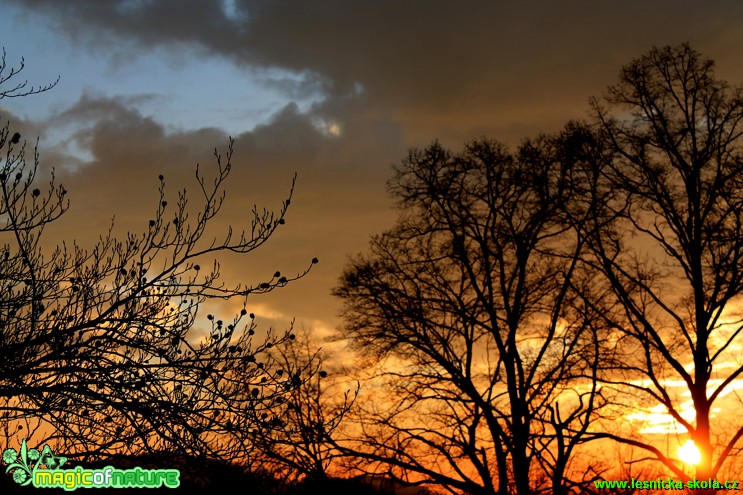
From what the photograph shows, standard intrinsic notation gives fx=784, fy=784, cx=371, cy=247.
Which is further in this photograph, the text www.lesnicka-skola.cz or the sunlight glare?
the sunlight glare

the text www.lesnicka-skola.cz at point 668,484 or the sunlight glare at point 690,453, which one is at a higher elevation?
the sunlight glare at point 690,453

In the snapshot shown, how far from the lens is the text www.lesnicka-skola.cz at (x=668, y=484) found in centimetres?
1402

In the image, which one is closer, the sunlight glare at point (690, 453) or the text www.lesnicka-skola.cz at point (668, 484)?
the text www.lesnicka-skola.cz at point (668, 484)

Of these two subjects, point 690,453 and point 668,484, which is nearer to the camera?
point 690,453

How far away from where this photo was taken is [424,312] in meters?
16.4

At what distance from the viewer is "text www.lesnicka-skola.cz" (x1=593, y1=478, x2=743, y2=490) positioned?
14.0 m

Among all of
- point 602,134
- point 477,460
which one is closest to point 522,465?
point 477,460

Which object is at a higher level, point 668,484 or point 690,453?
point 690,453

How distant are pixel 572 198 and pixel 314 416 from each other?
708 cm

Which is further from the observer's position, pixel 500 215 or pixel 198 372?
pixel 500 215

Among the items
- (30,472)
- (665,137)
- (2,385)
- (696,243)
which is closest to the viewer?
(2,385)

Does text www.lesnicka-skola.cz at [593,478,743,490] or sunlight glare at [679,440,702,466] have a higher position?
sunlight glare at [679,440,702,466]

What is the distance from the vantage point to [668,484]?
593 inches

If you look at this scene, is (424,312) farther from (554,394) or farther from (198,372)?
(198,372)
